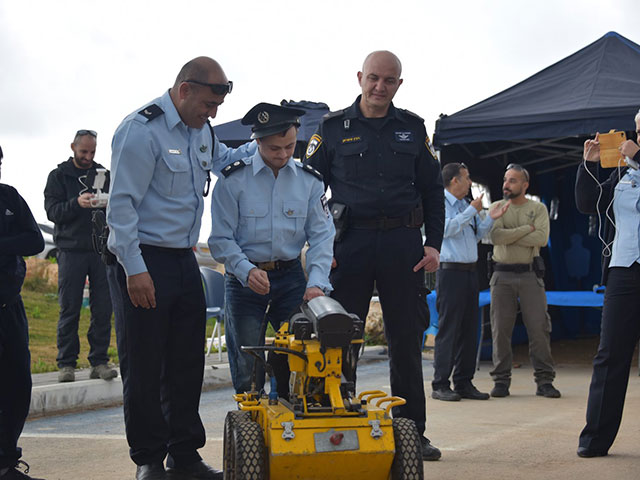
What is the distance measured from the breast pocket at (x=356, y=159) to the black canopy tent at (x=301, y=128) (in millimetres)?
5749

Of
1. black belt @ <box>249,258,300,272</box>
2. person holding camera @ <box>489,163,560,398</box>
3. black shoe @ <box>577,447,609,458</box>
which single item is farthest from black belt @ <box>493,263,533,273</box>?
black belt @ <box>249,258,300,272</box>

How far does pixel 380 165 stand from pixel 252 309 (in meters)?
1.11

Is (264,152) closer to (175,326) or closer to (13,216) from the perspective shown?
(175,326)

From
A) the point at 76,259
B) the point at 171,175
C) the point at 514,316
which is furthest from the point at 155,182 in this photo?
the point at 514,316

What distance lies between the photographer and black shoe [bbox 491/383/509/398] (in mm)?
7566

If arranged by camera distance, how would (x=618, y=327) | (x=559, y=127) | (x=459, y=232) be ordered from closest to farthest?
1. (x=618, y=327)
2. (x=459, y=232)
3. (x=559, y=127)

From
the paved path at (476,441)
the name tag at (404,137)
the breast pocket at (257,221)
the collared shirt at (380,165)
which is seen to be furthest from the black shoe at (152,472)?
the name tag at (404,137)

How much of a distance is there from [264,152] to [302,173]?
27 centimetres

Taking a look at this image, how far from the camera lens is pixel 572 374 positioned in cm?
933

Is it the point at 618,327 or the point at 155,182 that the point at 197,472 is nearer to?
the point at 155,182

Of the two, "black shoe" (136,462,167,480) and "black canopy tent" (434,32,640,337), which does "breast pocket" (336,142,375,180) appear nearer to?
"black shoe" (136,462,167,480)

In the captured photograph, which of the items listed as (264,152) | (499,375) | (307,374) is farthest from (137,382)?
(499,375)

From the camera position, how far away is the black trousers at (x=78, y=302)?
7219mm

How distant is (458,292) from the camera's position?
759 cm
